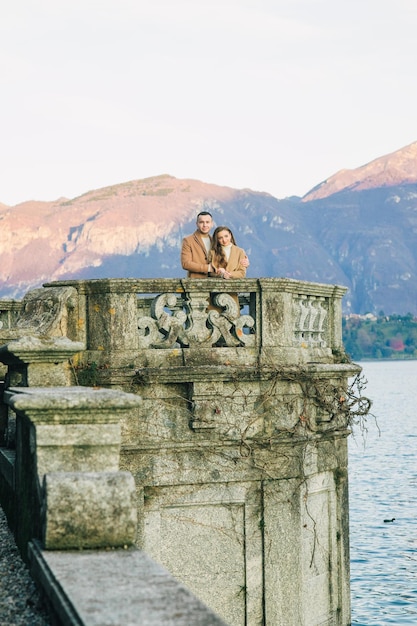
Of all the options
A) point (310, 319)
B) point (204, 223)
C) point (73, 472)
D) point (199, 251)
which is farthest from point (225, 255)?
point (73, 472)

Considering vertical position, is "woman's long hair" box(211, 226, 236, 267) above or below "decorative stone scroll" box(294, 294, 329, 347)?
above

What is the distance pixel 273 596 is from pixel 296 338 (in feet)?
8.24

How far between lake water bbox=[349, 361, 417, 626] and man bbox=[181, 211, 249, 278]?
2368 millimetres

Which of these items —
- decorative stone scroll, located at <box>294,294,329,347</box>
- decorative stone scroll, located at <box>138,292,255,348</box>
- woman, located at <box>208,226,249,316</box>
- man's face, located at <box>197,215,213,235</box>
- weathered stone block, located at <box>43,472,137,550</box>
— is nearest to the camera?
weathered stone block, located at <box>43,472,137,550</box>

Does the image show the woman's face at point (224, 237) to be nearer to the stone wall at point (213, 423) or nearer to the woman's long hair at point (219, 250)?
the woman's long hair at point (219, 250)

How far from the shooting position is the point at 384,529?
111 ft

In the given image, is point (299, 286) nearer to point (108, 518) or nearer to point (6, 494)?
point (6, 494)

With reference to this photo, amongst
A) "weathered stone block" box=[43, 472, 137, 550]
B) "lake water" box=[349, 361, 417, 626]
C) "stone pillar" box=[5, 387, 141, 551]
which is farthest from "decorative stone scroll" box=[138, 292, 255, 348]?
"weathered stone block" box=[43, 472, 137, 550]

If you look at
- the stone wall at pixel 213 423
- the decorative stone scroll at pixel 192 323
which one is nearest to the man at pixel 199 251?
the stone wall at pixel 213 423

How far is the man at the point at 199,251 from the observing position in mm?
10875

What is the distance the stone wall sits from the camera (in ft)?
32.2

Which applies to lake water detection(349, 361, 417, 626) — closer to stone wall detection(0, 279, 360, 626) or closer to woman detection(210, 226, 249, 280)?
stone wall detection(0, 279, 360, 626)

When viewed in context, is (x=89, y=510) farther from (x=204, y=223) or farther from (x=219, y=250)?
(x=204, y=223)

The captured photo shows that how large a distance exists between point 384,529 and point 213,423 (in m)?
25.3
